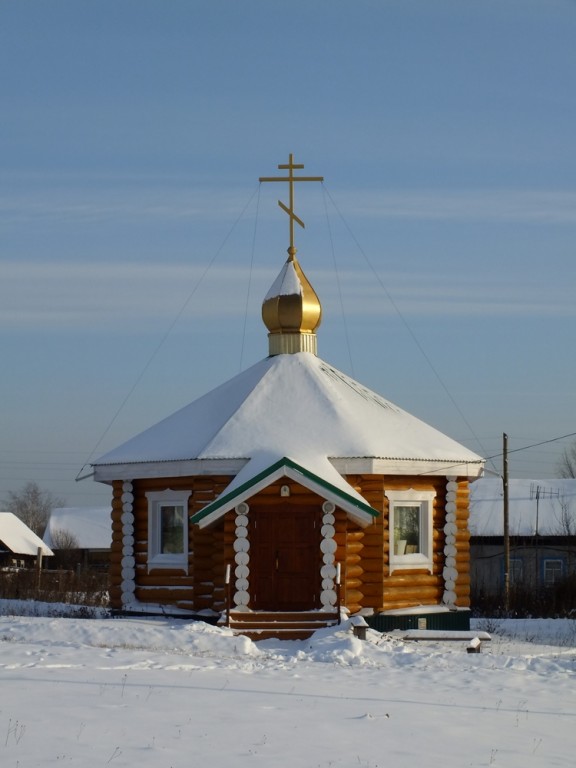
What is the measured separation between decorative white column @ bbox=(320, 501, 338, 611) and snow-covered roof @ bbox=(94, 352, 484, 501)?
1.71ft

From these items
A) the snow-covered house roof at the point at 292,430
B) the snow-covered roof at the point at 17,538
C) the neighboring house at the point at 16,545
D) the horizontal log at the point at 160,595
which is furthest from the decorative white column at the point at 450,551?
the snow-covered roof at the point at 17,538

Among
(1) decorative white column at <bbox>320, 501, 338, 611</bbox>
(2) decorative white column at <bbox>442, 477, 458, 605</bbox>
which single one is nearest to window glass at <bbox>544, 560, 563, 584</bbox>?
(2) decorative white column at <bbox>442, 477, 458, 605</bbox>

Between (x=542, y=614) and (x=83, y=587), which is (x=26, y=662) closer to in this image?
(x=542, y=614)

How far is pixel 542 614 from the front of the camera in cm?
3000

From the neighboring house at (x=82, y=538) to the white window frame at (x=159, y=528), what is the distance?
38173 mm

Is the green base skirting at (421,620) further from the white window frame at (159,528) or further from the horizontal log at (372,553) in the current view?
the white window frame at (159,528)

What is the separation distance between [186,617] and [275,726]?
10.0 m

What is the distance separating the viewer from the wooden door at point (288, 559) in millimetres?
20703

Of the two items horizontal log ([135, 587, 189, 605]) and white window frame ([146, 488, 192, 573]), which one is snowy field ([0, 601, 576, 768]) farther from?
white window frame ([146, 488, 192, 573])

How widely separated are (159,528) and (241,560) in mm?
2714

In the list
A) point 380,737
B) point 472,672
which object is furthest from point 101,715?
point 472,672

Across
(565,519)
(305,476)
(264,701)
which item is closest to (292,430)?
(305,476)

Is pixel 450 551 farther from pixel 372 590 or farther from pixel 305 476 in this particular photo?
pixel 305 476

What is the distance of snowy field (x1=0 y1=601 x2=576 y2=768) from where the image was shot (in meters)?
10.7
